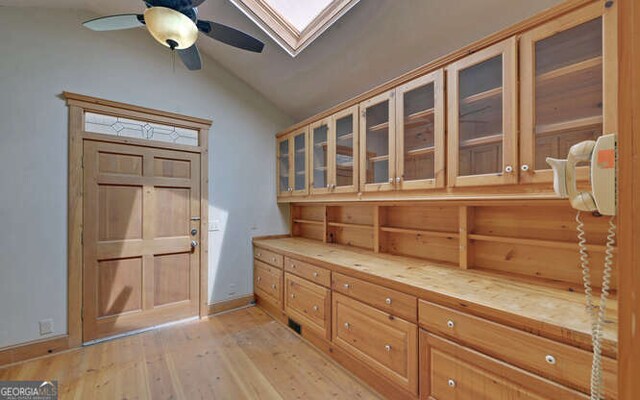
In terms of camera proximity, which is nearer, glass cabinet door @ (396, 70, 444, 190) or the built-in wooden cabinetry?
the built-in wooden cabinetry

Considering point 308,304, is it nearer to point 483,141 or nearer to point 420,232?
point 420,232

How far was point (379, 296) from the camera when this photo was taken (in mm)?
1862

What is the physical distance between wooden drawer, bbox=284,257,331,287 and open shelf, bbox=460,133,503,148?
4.59 ft

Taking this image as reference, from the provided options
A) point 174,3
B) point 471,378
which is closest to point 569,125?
point 471,378

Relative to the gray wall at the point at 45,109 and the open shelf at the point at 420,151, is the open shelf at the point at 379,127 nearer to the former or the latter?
the open shelf at the point at 420,151

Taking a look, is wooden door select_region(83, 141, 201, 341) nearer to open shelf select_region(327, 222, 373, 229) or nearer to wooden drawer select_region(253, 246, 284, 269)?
wooden drawer select_region(253, 246, 284, 269)

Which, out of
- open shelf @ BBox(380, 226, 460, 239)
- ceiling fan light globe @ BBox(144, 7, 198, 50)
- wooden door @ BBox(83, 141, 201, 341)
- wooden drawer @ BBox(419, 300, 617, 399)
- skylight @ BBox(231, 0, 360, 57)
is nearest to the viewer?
wooden drawer @ BBox(419, 300, 617, 399)

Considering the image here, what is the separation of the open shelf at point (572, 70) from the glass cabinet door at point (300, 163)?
7.04 feet

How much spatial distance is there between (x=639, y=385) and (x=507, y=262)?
5.50ft

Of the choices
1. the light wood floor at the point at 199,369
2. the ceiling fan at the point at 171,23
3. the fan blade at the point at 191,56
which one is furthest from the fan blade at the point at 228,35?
the light wood floor at the point at 199,369

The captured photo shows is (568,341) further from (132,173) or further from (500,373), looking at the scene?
(132,173)

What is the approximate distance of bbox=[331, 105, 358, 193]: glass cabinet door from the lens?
8.25 feet

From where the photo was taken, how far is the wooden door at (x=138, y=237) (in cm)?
259

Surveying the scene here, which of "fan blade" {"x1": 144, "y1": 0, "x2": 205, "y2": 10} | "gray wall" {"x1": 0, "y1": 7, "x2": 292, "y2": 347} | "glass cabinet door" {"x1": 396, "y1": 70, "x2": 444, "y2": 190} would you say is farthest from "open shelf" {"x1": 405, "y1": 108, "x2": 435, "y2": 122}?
"gray wall" {"x1": 0, "y1": 7, "x2": 292, "y2": 347}
